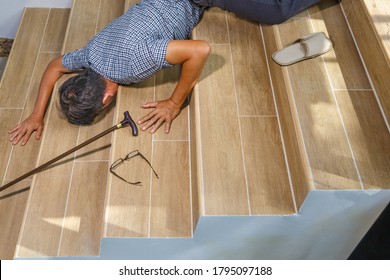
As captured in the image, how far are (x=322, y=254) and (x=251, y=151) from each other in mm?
618

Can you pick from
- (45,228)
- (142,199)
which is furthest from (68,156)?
(142,199)

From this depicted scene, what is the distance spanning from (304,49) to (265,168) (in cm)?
60

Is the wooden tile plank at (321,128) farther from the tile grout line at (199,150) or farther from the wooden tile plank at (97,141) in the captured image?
the wooden tile plank at (97,141)

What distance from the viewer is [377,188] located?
64.0 inches

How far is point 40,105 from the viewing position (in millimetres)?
2277

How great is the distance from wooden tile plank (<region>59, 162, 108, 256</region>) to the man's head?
0.30m

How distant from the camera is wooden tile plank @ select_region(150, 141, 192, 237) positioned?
1.84 m

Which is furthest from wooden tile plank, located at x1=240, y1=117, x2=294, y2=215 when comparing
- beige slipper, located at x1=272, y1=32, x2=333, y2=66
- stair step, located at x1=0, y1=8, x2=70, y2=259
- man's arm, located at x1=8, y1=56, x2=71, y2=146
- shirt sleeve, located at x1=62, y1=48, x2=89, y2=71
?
stair step, located at x1=0, y1=8, x2=70, y2=259

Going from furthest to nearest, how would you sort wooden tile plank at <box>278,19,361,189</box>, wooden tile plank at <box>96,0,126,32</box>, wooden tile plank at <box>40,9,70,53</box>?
1. wooden tile plank at <box>40,9,70,53</box>
2. wooden tile plank at <box>96,0,126,32</box>
3. wooden tile plank at <box>278,19,361,189</box>

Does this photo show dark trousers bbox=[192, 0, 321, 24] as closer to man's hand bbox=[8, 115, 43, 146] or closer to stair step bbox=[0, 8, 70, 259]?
man's hand bbox=[8, 115, 43, 146]

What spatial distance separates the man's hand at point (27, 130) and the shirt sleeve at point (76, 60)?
0.35 m

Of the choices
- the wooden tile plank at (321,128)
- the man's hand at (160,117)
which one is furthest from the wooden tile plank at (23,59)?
the wooden tile plank at (321,128)

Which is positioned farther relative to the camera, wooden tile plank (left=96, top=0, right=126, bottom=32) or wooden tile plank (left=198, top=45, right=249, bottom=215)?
wooden tile plank (left=96, top=0, right=126, bottom=32)

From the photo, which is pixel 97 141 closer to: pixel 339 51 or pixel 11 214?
pixel 11 214
